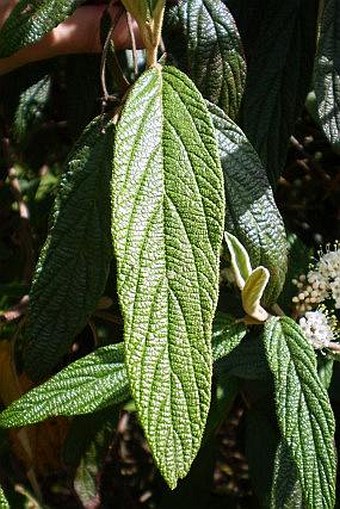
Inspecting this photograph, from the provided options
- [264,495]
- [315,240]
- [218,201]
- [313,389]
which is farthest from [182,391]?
[315,240]

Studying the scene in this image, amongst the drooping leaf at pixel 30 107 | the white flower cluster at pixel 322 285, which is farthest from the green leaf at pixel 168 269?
the drooping leaf at pixel 30 107

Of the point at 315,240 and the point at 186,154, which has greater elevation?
the point at 186,154

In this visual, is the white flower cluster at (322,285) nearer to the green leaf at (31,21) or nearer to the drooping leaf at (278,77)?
the drooping leaf at (278,77)

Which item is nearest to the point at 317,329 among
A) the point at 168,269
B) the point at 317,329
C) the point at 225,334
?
the point at 317,329

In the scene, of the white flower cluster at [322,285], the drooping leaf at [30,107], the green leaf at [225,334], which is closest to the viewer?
the green leaf at [225,334]

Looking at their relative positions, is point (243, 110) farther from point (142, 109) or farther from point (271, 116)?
point (142, 109)

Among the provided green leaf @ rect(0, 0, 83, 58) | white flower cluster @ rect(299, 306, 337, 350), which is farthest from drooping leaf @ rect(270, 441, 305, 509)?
green leaf @ rect(0, 0, 83, 58)
